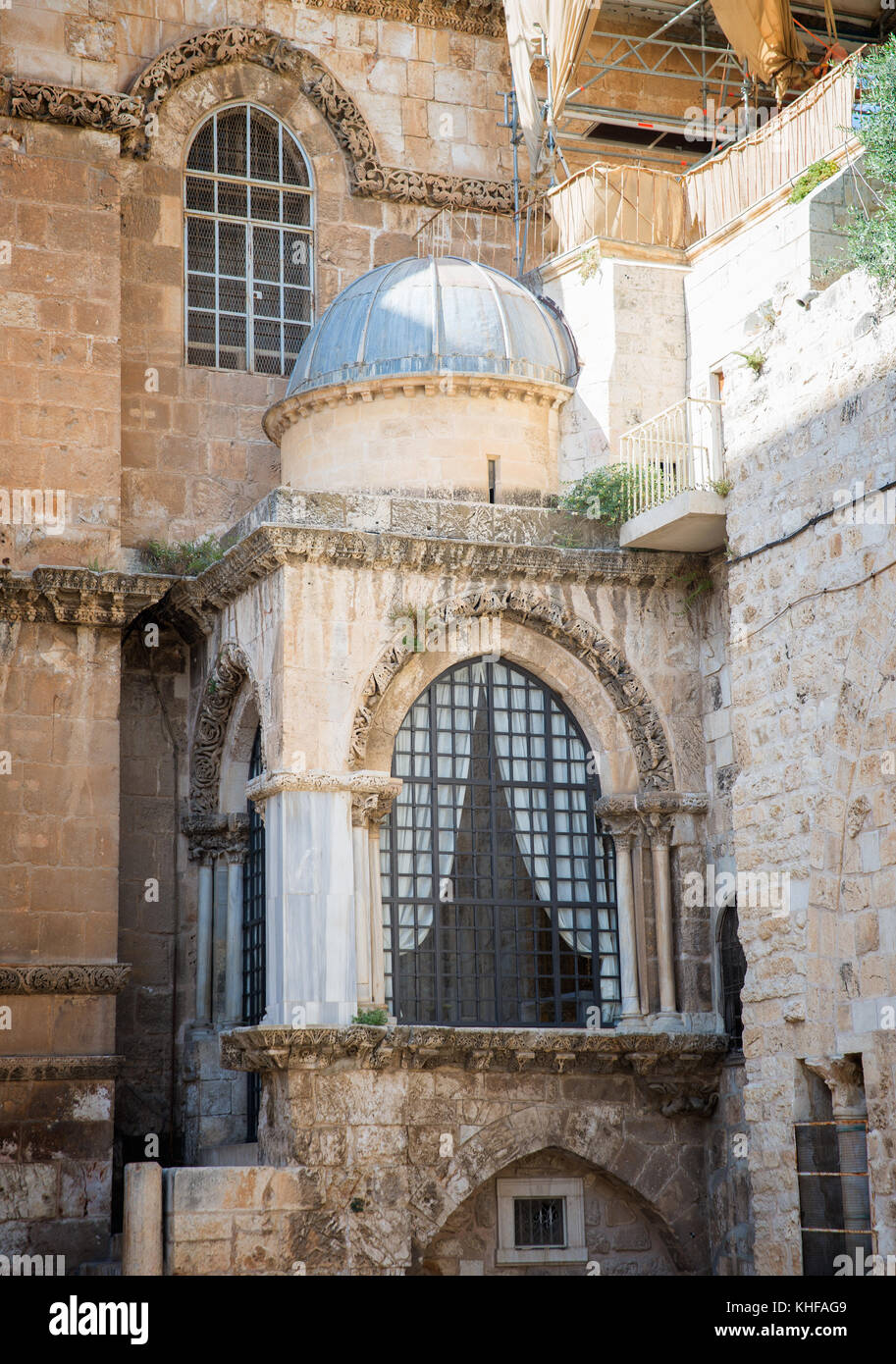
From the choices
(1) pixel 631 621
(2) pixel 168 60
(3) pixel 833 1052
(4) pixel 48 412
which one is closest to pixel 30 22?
(2) pixel 168 60

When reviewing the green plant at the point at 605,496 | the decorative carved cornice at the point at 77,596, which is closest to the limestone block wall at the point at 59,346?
the decorative carved cornice at the point at 77,596

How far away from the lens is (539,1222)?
18.6 metres

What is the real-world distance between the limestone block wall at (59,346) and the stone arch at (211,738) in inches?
64.3

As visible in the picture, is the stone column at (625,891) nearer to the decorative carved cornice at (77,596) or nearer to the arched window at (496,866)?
the arched window at (496,866)

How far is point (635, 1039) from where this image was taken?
18.4 meters

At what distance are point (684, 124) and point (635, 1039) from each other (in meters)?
12.1

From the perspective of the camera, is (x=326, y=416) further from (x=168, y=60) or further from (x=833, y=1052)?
(x=833, y=1052)

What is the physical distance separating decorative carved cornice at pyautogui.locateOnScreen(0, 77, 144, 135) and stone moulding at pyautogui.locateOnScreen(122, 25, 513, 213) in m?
0.75

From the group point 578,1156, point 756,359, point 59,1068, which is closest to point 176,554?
point 59,1068

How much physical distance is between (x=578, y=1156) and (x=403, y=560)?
19.2 ft

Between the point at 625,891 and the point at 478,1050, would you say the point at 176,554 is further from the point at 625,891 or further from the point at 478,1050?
the point at 478,1050

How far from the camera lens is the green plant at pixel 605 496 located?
19766 millimetres

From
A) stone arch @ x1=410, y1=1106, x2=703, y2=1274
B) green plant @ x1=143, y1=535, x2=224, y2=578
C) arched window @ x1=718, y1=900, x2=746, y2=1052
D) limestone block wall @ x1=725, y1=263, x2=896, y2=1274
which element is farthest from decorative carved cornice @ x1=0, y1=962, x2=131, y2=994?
limestone block wall @ x1=725, y1=263, x2=896, y2=1274

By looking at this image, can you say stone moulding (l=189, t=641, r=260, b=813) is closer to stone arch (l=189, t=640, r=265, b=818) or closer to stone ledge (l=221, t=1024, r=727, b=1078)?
stone arch (l=189, t=640, r=265, b=818)
